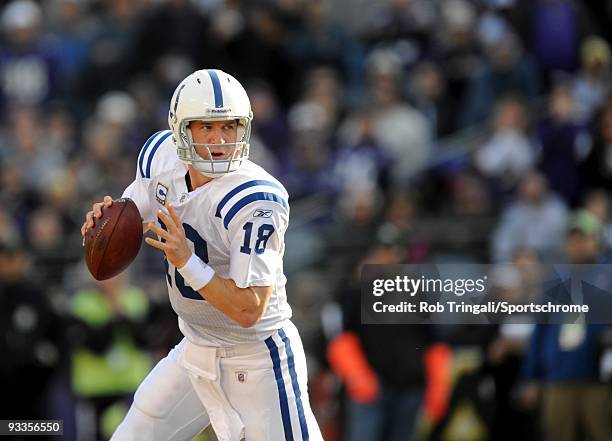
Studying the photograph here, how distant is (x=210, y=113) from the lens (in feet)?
15.9

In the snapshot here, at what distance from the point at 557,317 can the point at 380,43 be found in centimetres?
383

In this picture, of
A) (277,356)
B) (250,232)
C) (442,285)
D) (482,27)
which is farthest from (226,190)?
(482,27)

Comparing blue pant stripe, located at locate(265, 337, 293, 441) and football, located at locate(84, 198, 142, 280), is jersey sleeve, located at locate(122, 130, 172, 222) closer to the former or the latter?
football, located at locate(84, 198, 142, 280)

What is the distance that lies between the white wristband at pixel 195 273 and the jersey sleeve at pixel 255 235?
0.37 ft

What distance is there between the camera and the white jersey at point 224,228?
4707 mm

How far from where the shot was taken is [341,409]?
8172 mm

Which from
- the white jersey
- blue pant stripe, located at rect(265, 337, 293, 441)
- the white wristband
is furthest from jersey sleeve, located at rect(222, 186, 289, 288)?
blue pant stripe, located at rect(265, 337, 293, 441)

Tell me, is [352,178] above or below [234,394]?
below

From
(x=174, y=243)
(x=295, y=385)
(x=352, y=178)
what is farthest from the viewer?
(x=352, y=178)

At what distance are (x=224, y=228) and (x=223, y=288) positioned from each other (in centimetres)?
25

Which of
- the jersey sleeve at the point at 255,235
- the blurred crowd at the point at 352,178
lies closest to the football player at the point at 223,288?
the jersey sleeve at the point at 255,235

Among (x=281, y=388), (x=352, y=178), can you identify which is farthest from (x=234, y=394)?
(x=352, y=178)

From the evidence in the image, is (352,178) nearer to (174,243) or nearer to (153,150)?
(153,150)

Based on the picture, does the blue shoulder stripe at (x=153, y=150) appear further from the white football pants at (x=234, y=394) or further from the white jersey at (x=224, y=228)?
the white football pants at (x=234, y=394)
